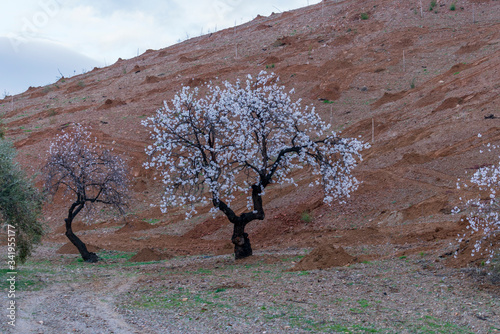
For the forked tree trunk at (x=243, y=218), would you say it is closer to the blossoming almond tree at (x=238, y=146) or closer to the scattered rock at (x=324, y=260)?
the blossoming almond tree at (x=238, y=146)

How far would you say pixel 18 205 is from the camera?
14.1m

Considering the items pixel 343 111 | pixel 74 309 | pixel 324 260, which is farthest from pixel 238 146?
pixel 343 111

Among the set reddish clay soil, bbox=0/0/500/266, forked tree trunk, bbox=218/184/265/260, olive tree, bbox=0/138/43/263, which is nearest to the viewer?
olive tree, bbox=0/138/43/263

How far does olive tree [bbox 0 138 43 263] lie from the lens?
14.1 metres

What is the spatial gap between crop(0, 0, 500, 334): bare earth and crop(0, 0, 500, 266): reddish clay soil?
5.2 inches

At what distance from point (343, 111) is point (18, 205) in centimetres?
2563

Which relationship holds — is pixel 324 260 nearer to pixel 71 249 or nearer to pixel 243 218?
pixel 243 218

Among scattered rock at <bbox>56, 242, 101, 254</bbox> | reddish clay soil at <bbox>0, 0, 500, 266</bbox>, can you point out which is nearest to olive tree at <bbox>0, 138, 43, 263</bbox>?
reddish clay soil at <bbox>0, 0, 500, 266</bbox>

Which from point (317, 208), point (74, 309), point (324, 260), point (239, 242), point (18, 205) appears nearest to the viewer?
point (74, 309)

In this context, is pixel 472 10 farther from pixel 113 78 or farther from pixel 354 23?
pixel 113 78

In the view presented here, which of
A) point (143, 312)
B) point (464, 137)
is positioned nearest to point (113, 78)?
point (464, 137)

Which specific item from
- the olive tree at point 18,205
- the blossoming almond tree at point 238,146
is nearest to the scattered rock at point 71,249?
the blossoming almond tree at point 238,146

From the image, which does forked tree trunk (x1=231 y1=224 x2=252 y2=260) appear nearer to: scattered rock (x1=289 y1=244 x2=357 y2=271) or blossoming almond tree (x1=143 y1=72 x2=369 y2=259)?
blossoming almond tree (x1=143 y1=72 x2=369 y2=259)

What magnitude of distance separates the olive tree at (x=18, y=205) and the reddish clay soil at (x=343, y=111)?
6.71 meters
